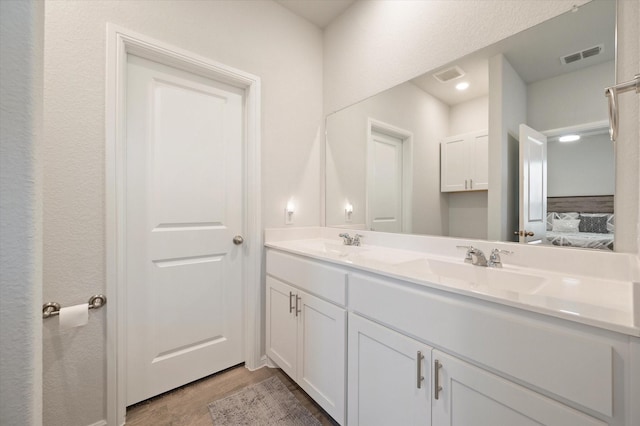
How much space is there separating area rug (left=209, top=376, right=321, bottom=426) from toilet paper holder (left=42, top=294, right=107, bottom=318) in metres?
0.82

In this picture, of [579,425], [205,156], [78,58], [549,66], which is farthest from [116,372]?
[549,66]

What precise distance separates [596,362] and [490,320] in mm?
207

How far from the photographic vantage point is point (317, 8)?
1994 mm

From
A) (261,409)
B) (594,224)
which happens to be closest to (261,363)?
(261,409)

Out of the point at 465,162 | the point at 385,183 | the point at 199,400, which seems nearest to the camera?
the point at 465,162

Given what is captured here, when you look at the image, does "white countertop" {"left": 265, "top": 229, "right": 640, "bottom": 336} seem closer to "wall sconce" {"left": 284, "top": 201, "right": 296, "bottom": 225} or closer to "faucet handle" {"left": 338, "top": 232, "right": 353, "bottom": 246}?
"faucet handle" {"left": 338, "top": 232, "right": 353, "bottom": 246}

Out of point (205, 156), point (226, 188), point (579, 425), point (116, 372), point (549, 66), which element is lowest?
point (116, 372)

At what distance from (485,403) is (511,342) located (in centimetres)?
22

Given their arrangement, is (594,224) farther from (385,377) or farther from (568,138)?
(385,377)

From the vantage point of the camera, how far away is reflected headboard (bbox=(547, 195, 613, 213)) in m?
0.98

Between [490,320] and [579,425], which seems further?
[490,320]

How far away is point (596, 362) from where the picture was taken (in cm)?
57

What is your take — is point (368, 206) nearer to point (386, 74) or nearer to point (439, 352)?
point (386, 74)

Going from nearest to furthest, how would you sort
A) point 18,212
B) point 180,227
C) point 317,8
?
point 18,212, point 180,227, point 317,8
